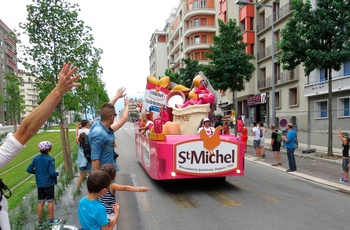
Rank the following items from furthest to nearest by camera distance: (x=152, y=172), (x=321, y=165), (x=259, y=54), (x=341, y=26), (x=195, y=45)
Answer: (x=195, y=45) < (x=259, y=54) < (x=341, y=26) < (x=321, y=165) < (x=152, y=172)

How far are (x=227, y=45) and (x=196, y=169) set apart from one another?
52.6 ft

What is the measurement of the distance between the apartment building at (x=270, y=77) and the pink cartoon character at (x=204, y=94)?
8.34m

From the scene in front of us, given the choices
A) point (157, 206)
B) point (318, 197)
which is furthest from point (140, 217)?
point (318, 197)

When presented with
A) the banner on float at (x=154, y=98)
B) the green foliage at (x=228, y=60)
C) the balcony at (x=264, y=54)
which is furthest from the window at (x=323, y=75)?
the banner on float at (x=154, y=98)

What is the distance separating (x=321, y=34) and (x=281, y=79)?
1931 centimetres

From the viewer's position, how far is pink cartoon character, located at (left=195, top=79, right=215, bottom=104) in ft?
30.2

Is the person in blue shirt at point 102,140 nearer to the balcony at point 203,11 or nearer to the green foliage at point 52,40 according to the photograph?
the green foliage at point 52,40

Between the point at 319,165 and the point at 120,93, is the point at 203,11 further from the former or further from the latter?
the point at 120,93

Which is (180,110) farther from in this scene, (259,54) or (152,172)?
(259,54)

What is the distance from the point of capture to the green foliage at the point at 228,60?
71.1 ft

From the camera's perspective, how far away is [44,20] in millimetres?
8836

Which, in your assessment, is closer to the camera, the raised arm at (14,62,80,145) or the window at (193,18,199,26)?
Result: the raised arm at (14,62,80,145)

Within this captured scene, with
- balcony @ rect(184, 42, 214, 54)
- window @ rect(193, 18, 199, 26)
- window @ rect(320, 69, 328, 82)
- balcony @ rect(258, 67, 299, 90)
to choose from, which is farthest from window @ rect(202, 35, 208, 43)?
window @ rect(320, 69, 328, 82)

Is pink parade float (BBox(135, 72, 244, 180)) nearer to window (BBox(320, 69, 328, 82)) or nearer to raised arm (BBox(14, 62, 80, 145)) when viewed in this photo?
raised arm (BBox(14, 62, 80, 145))
